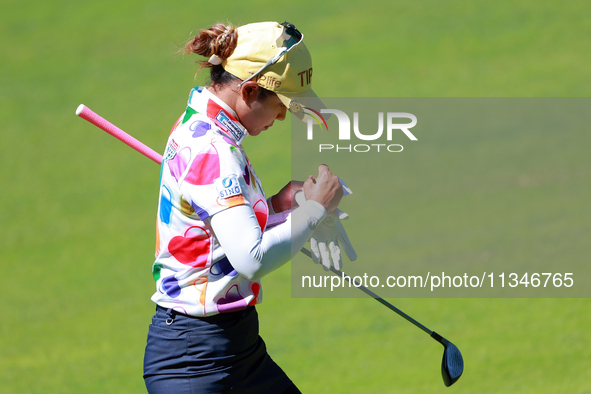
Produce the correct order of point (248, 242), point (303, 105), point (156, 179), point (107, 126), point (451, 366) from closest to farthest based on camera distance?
point (248, 242) < point (303, 105) < point (107, 126) < point (451, 366) < point (156, 179)

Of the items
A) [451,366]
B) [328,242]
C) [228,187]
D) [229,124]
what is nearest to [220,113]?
[229,124]

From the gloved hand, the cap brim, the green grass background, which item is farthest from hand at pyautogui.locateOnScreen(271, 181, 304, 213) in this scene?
the green grass background

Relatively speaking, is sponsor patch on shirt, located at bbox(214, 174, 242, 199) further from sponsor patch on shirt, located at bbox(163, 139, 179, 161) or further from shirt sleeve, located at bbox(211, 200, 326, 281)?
sponsor patch on shirt, located at bbox(163, 139, 179, 161)

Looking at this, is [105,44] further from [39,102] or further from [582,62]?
[582,62]

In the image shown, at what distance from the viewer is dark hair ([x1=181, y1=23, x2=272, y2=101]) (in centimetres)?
237

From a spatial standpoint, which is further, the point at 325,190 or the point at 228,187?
the point at 325,190

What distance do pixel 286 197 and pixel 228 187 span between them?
0.64 m

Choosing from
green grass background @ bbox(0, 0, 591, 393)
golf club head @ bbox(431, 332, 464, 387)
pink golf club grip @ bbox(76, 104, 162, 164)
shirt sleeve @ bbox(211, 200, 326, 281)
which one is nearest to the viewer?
shirt sleeve @ bbox(211, 200, 326, 281)

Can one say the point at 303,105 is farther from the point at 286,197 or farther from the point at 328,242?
the point at 328,242

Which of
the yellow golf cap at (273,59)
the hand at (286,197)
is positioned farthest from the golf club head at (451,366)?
the yellow golf cap at (273,59)

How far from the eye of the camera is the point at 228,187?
6.95ft

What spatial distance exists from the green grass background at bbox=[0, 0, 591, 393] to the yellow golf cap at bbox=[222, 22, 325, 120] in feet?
1.24

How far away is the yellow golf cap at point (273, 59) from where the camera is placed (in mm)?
2320

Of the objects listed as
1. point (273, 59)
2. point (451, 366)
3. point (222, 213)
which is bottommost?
point (451, 366)
